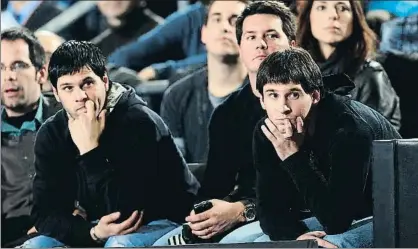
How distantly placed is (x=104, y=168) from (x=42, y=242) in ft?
1.22

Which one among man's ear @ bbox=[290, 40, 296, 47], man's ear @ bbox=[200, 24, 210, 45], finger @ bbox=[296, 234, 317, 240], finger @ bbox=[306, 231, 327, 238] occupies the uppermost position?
man's ear @ bbox=[200, 24, 210, 45]

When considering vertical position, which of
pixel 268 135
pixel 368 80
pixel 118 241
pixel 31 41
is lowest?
pixel 118 241

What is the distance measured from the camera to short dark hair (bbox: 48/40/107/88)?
3.46 metres

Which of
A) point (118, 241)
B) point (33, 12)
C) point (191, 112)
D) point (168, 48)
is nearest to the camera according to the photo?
point (118, 241)

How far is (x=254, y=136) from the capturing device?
10.9 feet

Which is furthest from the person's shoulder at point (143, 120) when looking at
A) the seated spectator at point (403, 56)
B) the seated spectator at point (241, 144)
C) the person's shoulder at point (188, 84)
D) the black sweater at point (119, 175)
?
the seated spectator at point (403, 56)

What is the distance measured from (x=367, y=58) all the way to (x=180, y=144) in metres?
0.78

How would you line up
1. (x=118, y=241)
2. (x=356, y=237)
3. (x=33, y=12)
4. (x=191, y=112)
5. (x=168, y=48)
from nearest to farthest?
(x=356, y=237) → (x=118, y=241) → (x=191, y=112) → (x=168, y=48) → (x=33, y=12)

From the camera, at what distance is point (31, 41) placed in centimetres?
367

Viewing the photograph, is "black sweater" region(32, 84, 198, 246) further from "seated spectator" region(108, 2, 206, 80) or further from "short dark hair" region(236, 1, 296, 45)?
"short dark hair" region(236, 1, 296, 45)

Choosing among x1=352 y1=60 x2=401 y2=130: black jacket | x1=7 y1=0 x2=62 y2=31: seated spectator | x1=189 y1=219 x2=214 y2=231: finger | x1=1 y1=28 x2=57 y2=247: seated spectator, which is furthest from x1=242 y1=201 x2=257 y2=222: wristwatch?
x1=7 y1=0 x2=62 y2=31: seated spectator

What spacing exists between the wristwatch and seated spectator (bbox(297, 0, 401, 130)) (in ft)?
1.80

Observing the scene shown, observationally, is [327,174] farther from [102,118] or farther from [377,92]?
[102,118]

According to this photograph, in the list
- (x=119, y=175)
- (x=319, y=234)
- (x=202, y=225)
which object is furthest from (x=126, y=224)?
(x=319, y=234)
